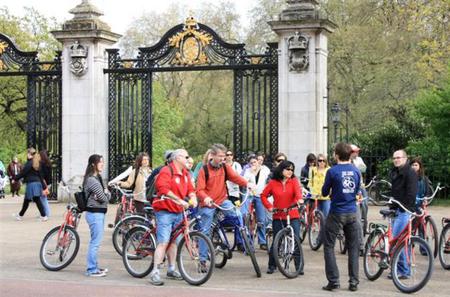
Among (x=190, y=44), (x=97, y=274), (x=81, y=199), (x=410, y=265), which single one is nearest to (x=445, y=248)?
(x=410, y=265)

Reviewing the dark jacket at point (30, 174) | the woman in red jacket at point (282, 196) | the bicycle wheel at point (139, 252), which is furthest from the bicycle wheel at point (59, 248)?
the dark jacket at point (30, 174)

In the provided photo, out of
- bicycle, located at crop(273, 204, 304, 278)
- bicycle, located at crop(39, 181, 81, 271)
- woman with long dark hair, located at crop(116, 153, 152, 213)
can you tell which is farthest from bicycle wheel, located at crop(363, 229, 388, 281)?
woman with long dark hair, located at crop(116, 153, 152, 213)

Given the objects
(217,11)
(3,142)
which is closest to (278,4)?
(217,11)

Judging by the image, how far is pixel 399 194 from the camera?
10.8m

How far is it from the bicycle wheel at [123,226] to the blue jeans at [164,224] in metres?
1.28

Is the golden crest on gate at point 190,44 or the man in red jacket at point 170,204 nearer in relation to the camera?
the man in red jacket at point 170,204

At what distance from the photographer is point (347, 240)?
1020 cm

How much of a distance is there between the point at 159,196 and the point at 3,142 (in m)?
30.8

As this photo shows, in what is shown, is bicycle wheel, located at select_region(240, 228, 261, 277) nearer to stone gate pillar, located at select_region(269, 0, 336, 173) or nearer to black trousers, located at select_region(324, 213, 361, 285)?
black trousers, located at select_region(324, 213, 361, 285)

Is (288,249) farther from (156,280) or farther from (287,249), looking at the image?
(156,280)

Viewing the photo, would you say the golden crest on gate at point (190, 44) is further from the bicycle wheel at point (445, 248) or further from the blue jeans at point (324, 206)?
the bicycle wheel at point (445, 248)

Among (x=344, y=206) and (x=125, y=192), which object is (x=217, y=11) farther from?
(x=344, y=206)

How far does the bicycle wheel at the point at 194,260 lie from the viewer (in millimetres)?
10164

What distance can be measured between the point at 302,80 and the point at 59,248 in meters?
10.1
